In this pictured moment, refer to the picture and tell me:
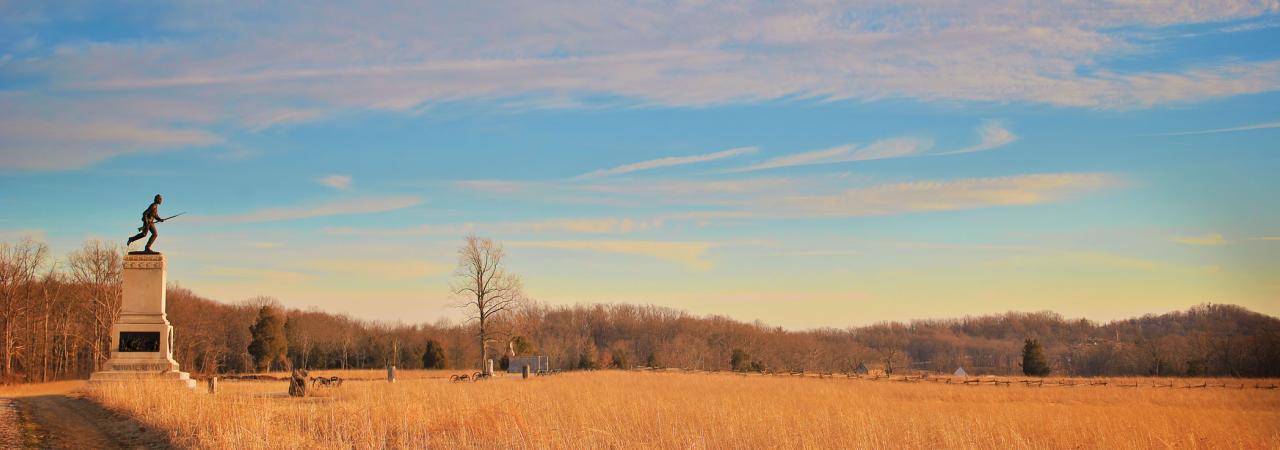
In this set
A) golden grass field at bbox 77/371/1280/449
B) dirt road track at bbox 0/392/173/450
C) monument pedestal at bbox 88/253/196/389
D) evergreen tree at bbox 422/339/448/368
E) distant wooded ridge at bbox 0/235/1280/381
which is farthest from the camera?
evergreen tree at bbox 422/339/448/368

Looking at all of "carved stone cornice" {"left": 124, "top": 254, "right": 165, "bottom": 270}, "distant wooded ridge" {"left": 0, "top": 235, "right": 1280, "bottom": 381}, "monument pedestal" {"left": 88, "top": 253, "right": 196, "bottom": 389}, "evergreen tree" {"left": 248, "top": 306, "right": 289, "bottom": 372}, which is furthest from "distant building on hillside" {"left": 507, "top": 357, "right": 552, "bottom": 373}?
"carved stone cornice" {"left": 124, "top": 254, "right": 165, "bottom": 270}

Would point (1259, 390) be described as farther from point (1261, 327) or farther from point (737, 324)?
point (737, 324)

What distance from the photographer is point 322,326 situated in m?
84.7

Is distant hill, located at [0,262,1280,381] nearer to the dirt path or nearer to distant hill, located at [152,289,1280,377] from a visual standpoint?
distant hill, located at [152,289,1280,377]

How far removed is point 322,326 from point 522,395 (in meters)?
68.5

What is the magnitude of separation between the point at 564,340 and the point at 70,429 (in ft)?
278

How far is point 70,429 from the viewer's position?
49.5 feet

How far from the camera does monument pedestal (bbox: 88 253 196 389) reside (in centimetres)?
2595

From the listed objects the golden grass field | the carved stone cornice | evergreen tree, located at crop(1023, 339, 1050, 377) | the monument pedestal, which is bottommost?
evergreen tree, located at crop(1023, 339, 1050, 377)

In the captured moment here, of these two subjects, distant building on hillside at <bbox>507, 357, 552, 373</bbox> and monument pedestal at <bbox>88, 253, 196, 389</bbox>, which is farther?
distant building on hillside at <bbox>507, 357, 552, 373</bbox>

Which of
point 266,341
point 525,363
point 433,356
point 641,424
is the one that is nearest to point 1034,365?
point 525,363

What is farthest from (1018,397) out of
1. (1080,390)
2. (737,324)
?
(737,324)

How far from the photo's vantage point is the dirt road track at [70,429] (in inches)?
507

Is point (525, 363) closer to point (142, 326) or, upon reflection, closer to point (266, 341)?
point (266, 341)
